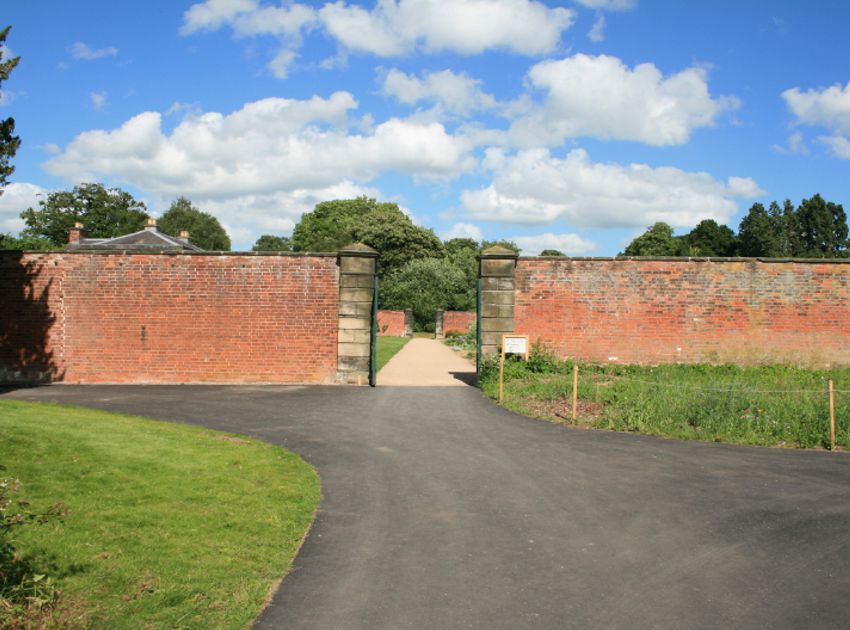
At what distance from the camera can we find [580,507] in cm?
700

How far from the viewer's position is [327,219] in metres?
78.6

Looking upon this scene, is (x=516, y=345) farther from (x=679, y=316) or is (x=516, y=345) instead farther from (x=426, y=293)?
(x=426, y=293)

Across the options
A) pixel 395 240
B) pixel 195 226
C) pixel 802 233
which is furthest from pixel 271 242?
pixel 802 233

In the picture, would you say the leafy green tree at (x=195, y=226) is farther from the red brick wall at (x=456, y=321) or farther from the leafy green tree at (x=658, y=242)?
the leafy green tree at (x=658, y=242)

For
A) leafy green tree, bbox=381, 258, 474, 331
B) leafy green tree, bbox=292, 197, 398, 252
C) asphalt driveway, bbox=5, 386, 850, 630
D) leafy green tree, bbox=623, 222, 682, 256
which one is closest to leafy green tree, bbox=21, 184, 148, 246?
leafy green tree, bbox=292, 197, 398, 252

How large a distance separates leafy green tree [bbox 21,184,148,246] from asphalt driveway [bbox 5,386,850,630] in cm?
7093

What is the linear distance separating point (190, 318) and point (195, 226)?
65.5 m

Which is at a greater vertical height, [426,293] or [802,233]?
[802,233]

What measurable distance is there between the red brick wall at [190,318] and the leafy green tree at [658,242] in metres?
64.0

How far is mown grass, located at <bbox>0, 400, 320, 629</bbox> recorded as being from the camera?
4.42 metres

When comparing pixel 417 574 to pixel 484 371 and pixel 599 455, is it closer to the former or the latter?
pixel 599 455

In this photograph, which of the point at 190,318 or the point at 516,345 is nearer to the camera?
the point at 516,345

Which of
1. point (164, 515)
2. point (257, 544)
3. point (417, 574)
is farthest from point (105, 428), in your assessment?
point (417, 574)

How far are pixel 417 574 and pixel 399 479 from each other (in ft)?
9.44
